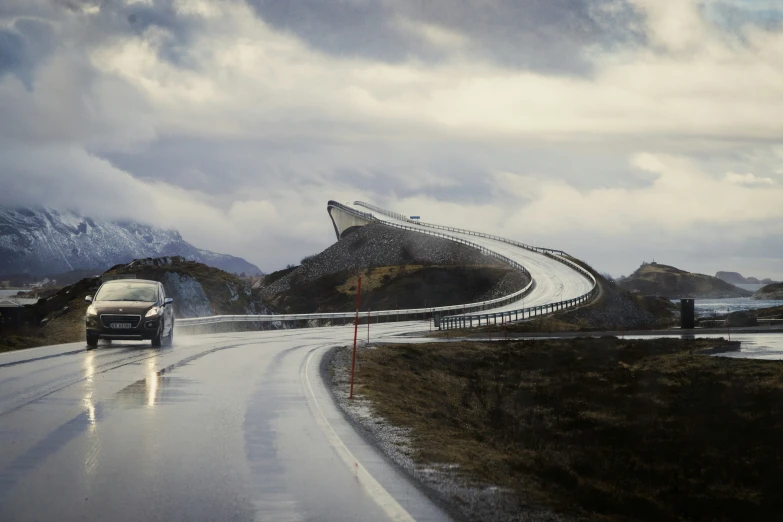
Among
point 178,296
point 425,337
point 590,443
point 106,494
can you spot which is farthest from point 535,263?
point 106,494

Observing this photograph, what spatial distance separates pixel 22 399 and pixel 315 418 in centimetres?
507

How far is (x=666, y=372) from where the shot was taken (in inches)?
1151

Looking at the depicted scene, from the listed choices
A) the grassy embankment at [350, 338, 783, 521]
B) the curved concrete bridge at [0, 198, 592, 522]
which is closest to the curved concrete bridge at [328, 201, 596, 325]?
the grassy embankment at [350, 338, 783, 521]

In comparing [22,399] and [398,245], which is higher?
[398,245]

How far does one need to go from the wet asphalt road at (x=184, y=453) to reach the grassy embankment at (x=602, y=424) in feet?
4.41

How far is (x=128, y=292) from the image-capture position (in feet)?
101

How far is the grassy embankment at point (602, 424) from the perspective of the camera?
1091cm

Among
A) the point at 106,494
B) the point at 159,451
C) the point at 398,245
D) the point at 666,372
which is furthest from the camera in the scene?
the point at 398,245

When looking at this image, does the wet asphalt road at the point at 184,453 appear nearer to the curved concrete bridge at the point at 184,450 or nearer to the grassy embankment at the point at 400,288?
the curved concrete bridge at the point at 184,450

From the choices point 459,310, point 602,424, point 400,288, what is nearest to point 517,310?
point 459,310

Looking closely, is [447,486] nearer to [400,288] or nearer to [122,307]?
[122,307]

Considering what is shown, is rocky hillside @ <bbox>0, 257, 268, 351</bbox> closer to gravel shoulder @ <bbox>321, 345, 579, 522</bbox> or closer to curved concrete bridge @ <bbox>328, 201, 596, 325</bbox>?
curved concrete bridge @ <bbox>328, 201, 596, 325</bbox>

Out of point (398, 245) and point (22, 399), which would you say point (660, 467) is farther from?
point (398, 245)

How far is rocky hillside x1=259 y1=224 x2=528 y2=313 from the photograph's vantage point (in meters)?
117
